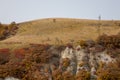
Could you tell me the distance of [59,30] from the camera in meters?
92.4

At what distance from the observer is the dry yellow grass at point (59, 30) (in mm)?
81019

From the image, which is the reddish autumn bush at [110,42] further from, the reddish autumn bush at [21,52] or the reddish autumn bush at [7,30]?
the reddish autumn bush at [7,30]

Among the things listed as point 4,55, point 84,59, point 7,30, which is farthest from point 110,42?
point 7,30

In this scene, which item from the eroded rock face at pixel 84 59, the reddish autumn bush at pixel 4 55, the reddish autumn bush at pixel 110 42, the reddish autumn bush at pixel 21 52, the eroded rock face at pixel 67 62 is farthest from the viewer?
the reddish autumn bush at pixel 110 42

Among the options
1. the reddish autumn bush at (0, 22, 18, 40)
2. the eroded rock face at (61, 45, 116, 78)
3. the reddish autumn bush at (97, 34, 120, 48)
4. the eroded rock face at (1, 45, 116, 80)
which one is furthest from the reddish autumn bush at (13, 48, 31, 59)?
the reddish autumn bush at (0, 22, 18, 40)

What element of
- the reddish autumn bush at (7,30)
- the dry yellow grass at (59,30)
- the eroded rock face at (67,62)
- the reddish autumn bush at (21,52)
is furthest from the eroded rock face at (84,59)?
the reddish autumn bush at (7,30)

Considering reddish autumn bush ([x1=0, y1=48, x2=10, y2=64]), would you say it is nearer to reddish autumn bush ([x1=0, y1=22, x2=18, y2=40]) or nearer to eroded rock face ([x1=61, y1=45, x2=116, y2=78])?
eroded rock face ([x1=61, y1=45, x2=116, y2=78])

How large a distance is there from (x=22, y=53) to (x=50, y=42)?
1027cm

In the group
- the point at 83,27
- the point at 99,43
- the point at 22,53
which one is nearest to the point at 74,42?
the point at 99,43

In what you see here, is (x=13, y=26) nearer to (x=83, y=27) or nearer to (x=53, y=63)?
(x=83, y=27)

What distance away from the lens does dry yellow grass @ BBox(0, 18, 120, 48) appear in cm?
8102

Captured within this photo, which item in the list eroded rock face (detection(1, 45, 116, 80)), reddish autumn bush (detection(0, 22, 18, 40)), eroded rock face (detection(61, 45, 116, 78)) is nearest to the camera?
eroded rock face (detection(1, 45, 116, 80))

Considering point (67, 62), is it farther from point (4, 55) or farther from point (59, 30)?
point (59, 30)

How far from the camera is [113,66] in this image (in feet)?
203
